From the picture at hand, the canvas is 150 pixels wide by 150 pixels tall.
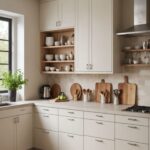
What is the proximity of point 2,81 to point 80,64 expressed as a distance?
1371 mm

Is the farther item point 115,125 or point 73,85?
point 73,85

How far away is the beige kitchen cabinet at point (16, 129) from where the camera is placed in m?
3.87

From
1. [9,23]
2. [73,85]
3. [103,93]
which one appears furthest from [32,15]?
[103,93]

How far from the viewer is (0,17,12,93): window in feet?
14.9

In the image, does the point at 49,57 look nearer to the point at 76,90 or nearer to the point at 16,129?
the point at 76,90

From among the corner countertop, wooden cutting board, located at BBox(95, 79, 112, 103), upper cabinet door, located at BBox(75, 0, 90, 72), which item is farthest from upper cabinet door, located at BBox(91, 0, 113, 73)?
the corner countertop

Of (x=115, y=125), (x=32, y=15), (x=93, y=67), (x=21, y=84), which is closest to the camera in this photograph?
(x=115, y=125)

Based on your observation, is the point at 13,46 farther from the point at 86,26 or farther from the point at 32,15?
the point at 86,26

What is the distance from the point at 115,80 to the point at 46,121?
134 centimetres

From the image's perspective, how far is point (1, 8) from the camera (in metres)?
4.19

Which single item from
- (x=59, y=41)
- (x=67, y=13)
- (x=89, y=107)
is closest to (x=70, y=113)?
(x=89, y=107)

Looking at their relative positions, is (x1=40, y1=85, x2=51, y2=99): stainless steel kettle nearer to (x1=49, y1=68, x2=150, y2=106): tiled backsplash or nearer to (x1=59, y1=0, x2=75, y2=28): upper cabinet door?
(x1=49, y1=68, x2=150, y2=106): tiled backsplash

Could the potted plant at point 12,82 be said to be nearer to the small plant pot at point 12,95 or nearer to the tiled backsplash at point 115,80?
the small plant pot at point 12,95

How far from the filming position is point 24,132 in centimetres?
423
